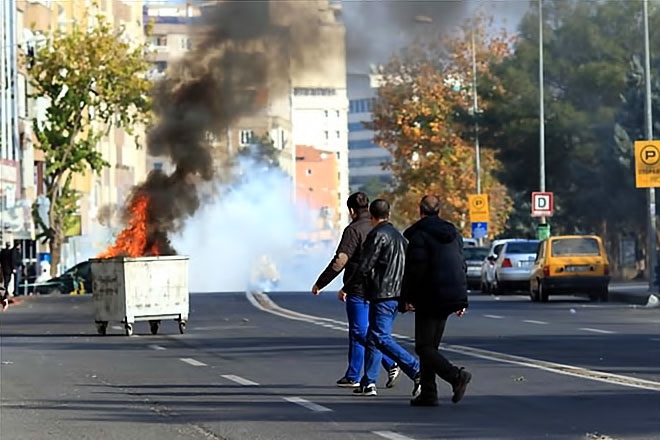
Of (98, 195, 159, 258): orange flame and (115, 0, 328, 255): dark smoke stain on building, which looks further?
(98, 195, 159, 258): orange flame

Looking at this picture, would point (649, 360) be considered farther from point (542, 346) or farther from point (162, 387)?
point (162, 387)

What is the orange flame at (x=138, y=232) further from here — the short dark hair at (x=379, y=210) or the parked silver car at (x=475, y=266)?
the short dark hair at (x=379, y=210)

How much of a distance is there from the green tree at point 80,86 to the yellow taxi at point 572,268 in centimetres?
2803

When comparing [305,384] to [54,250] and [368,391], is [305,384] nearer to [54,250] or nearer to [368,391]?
[368,391]

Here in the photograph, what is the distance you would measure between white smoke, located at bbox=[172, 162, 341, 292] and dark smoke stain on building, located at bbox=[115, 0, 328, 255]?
4059 centimetres

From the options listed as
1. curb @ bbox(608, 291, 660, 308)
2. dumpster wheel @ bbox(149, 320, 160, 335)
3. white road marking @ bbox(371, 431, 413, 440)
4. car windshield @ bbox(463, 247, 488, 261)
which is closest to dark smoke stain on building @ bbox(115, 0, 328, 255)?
dumpster wheel @ bbox(149, 320, 160, 335)

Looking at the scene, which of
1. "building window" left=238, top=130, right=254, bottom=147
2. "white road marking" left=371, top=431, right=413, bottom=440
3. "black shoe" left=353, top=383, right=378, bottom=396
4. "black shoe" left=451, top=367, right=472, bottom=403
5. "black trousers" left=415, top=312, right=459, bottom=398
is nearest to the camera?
"white road marking" left=371, top=431, right=413, bottom=440

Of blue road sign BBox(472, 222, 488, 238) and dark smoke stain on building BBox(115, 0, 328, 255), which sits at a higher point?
dark smoke stain on building BBox(115, 0, 328, 255)

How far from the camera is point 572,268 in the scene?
41406 mm

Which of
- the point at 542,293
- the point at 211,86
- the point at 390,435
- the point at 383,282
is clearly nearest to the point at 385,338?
the point at 383,282

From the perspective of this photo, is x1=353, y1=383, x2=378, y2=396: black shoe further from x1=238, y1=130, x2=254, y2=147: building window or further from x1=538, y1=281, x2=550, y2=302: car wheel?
x1=538, y1=281, x2=550, y2=302: car wheel

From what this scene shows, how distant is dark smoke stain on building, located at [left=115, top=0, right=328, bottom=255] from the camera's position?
98.6 ft

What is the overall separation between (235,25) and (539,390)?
54.6ft

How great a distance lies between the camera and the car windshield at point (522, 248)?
50353 mm
